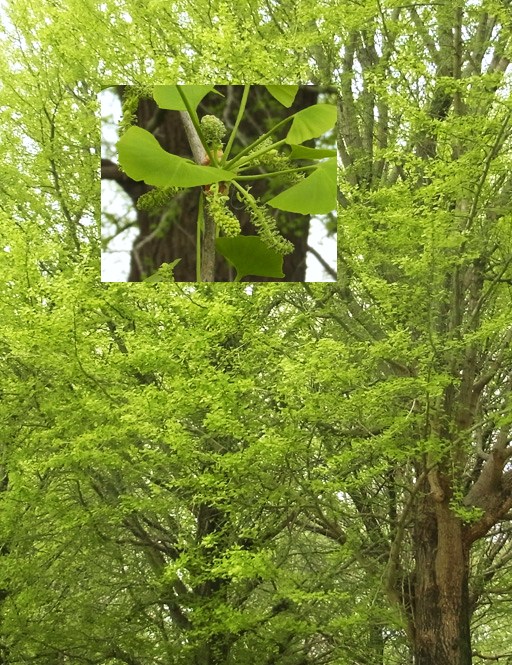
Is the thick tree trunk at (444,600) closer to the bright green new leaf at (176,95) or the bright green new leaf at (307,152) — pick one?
the bright green new leaf at (307,152)

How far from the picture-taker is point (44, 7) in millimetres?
6910

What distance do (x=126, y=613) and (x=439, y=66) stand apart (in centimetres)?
440

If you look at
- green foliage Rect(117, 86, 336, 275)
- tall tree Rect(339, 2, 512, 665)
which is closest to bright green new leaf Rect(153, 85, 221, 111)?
green foliage Rect(117, 86, 336, 275)

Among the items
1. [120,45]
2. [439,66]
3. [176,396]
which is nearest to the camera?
[176,396]

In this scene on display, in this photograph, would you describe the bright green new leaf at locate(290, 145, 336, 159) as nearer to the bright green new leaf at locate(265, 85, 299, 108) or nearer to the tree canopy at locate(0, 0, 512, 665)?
the bright green new leaf at locate(265, 85, 299, 108)

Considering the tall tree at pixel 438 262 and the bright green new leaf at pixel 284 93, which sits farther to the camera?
the bright green new leaf at pixel 284 93

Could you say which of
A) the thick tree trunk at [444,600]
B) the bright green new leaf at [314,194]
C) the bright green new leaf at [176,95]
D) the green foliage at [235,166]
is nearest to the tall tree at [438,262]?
the thick tree trunk at [444,600]

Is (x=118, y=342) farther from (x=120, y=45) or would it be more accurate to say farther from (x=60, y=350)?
(x=120, y=45)

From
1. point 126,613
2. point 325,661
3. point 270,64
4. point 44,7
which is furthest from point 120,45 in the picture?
point 325,661

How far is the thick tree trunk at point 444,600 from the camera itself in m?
5.57

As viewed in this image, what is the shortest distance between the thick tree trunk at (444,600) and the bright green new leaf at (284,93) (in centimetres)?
267

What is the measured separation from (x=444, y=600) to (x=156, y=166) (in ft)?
11.3

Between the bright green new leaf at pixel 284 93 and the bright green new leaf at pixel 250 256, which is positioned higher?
the bright green new leaf at pixel 284 93

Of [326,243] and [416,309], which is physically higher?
[326,243]
